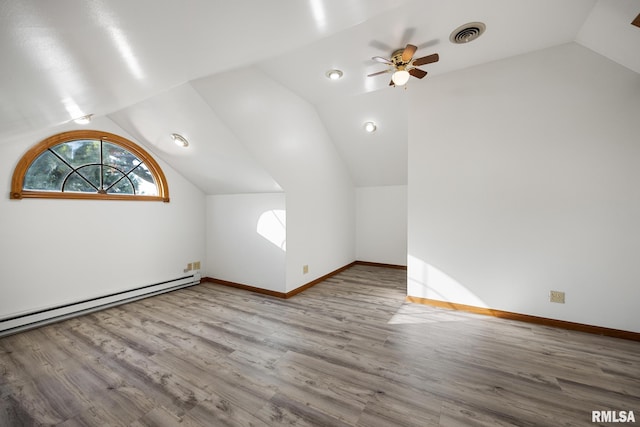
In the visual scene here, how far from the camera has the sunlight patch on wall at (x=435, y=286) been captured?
2959 mm

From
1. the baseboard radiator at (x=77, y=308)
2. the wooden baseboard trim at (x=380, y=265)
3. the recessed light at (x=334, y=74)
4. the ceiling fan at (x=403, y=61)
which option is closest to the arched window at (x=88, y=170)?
the baseboard radiator at (x=77, y=308)

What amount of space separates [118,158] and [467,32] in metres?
4.26

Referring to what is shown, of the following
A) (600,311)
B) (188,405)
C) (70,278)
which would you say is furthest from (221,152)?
(600,311)

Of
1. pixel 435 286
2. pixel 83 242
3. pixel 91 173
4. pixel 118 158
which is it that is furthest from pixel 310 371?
pixel 118 158

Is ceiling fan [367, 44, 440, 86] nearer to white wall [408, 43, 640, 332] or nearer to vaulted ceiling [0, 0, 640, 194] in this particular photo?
vaulted ceiling [0, 0, 640, 194]

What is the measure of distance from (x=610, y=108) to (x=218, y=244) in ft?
16.5

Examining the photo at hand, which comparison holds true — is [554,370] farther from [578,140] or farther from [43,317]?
[43,317]

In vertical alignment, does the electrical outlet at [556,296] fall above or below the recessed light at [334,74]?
below

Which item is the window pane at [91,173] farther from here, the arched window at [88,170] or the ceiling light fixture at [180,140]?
the ceiling light fixture at [180,140]

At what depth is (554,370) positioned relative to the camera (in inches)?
74.4

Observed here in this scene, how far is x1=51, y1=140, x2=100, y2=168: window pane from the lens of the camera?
2880mm

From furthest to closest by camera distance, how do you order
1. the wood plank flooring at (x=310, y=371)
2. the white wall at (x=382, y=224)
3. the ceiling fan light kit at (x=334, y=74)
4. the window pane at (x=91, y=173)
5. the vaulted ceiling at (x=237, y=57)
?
1. the white wall at (x=382, y=224)
2. the window pane at (x=91, y=173)
3. the ceiling fan light kit at (x=334, y=74)
4. the wood plank flooring at (x=310, y=371)
5. the vaulted ceiling at (x=237, y=57)

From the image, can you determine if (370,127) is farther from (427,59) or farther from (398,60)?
(427,59)

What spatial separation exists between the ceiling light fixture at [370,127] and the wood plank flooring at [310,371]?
8.76 feet
